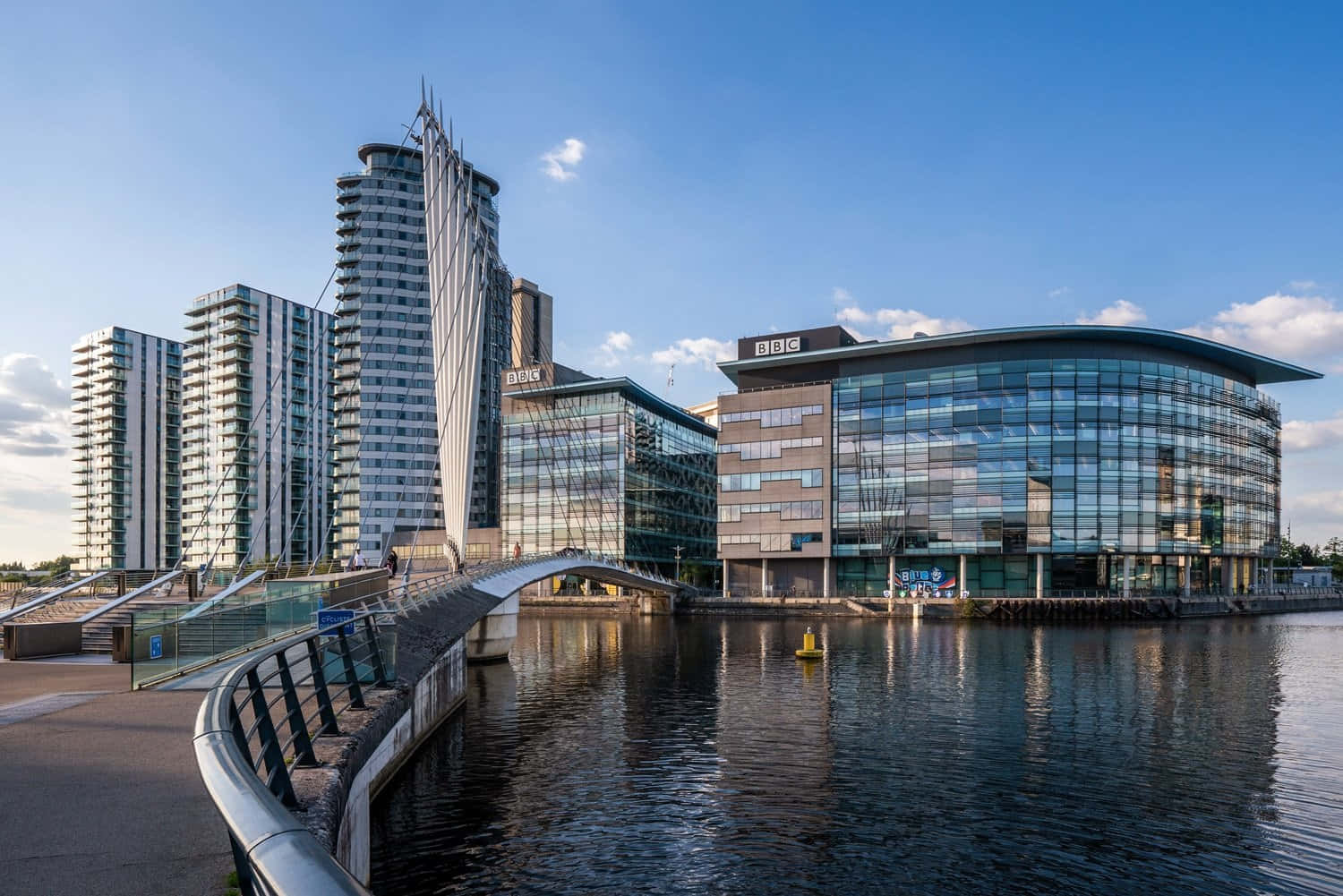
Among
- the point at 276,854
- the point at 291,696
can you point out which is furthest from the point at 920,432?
the point at 276,854

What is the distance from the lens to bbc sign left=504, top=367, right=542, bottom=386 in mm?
118500

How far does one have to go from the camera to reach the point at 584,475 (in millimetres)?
116500

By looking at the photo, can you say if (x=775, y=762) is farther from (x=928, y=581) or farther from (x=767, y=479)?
(x=767, y=479)

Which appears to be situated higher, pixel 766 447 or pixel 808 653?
pixel 766 447

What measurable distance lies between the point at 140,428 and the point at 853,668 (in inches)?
6720

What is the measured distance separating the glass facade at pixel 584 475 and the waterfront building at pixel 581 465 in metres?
0.12

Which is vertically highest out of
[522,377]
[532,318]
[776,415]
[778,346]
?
[532,318]

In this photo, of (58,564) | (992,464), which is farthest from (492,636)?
(58,564)

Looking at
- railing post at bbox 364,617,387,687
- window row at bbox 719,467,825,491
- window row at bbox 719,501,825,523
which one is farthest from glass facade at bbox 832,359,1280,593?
railing post at bbox 364,617,387,687

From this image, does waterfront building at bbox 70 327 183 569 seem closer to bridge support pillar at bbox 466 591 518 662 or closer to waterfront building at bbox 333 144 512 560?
waterfront building at bbox 333 144 512 560

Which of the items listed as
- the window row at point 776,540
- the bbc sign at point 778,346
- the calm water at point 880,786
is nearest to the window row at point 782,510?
the window row at point 776,540

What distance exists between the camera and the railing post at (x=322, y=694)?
1259 cm

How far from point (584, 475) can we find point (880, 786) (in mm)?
95817

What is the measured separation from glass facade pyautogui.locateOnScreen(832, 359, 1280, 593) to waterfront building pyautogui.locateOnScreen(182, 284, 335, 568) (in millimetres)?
97580
